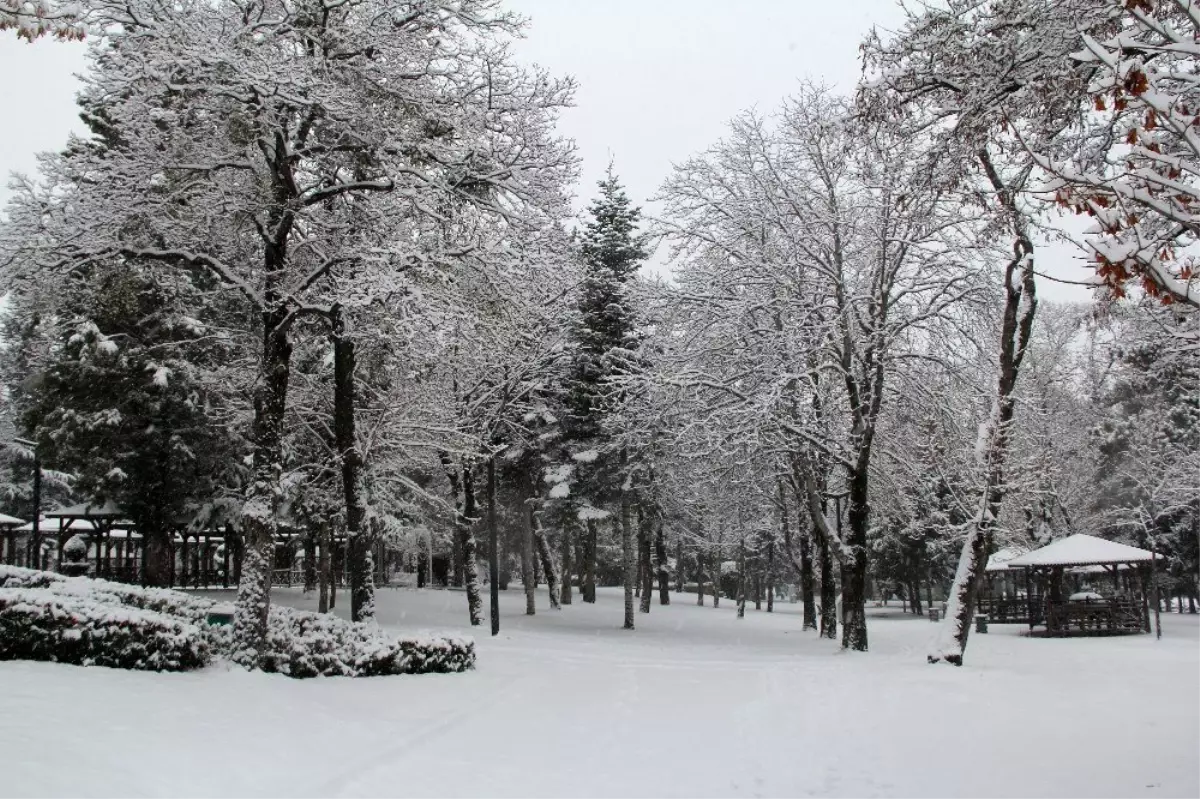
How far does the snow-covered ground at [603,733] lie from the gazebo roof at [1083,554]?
12734 mm

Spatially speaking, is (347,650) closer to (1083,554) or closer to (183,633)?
(183,633)

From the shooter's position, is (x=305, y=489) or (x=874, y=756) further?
(x=305, y=489)

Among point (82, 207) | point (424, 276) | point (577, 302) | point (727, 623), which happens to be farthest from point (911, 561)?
point (82, 207)

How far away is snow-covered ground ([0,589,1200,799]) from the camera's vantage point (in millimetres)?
7387

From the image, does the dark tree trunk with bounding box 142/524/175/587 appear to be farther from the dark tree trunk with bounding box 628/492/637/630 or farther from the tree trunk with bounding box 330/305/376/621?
the dark tree trunk with bounding box 628/492/637/630

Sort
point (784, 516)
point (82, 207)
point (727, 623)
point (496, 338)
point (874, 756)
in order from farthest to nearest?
1. point (727, 623)
2. point (784, 516)
3. point (496, 338)
4. point (82, 207)
5. point (874, 756)

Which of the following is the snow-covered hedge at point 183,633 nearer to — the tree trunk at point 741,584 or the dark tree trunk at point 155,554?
the dark tree trunk at point 155,554

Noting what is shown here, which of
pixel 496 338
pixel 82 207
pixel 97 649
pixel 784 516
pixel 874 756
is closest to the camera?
pixel 874 756

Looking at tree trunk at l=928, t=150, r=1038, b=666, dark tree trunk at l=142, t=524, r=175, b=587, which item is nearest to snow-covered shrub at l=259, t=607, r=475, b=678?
tree trunk at l=928, t=150, r=1038, b=666

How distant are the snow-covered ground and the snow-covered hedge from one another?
1.34ft

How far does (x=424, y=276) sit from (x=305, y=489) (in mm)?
15182

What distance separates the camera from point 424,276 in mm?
13008

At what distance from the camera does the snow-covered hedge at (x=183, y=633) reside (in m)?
10.3

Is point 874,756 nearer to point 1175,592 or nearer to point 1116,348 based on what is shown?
point 1116,348
